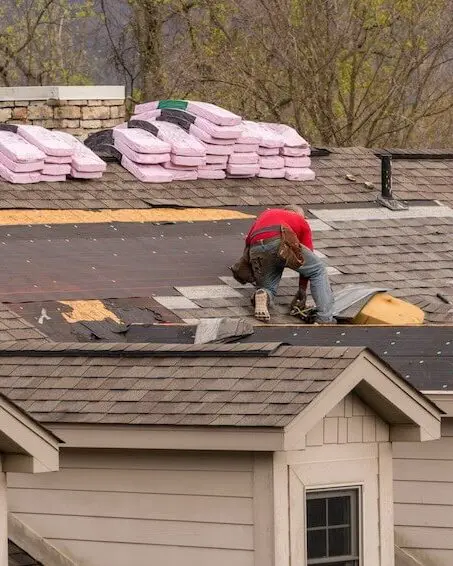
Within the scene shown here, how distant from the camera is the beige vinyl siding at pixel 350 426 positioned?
432 inches

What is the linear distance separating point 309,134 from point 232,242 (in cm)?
1852

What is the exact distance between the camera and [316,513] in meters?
10.9

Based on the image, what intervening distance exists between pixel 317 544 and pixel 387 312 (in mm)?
6604

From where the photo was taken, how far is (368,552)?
11.1 m

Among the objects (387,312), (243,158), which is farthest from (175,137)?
(387,312)

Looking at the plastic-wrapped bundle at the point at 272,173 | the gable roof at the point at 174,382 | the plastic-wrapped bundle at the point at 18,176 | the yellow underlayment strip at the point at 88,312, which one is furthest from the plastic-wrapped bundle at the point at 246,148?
the gable roof at the point at 174,382

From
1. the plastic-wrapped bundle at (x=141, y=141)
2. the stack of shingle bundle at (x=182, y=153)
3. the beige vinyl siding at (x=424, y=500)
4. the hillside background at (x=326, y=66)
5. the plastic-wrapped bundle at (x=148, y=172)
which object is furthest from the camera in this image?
the hillside background at (x=326, y=66)

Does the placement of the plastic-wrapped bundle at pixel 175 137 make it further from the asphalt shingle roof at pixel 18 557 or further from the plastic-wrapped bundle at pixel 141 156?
the asphalt shingle roof at pixel 18 557

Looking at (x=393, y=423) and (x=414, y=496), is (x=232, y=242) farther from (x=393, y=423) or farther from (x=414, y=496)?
(x=393, y=423)

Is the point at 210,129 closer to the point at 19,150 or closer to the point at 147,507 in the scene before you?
the point at 19,150

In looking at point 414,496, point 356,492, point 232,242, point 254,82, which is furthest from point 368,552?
point 254,82

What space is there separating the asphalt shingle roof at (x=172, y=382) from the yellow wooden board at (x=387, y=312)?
230 inches

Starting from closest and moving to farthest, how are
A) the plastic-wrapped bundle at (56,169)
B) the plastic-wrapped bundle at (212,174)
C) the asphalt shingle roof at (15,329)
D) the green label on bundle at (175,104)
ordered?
the asphalt shingle roof at (15,329) → the plastic-wrapped bundle at (56,169) → the plastic-wrapped bundle at (212,174) → the green label on bundle at (175,104)

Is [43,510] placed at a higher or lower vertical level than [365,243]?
lower
